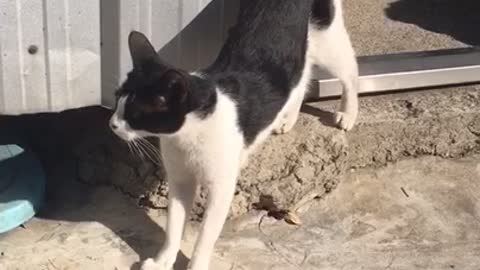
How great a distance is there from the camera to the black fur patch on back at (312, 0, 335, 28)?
361cm

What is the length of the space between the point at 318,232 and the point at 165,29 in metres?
0.93

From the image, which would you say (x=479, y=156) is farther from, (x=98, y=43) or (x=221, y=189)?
(x=98, y=43)

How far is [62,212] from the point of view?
11.9ft

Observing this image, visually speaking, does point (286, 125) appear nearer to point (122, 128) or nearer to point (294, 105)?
point (294, 105)

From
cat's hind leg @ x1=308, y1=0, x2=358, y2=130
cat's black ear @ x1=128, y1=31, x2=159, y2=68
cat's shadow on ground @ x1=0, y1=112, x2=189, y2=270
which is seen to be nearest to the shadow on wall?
cat's hind leg @ x1=308, y1=0, x2=358, y2=130

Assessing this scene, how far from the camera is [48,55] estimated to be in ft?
11.3

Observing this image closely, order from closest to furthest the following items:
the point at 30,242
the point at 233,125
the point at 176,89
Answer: the point at 176,89 → the point at 233,125 → the point at 30,242

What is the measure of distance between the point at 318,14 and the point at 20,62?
1.10 meters

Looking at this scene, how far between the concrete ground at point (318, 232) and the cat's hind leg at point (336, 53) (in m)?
0.26

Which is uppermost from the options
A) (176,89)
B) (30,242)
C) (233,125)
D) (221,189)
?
(176,89)

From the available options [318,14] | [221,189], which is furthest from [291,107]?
[221,189]

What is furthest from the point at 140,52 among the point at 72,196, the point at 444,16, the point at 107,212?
the point at 444,16

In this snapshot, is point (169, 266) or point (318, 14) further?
point (318, 14)

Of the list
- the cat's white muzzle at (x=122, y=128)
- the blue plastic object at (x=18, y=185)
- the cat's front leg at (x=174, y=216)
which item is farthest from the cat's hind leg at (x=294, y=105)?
the blue plastic object at (x=18, y=185)
